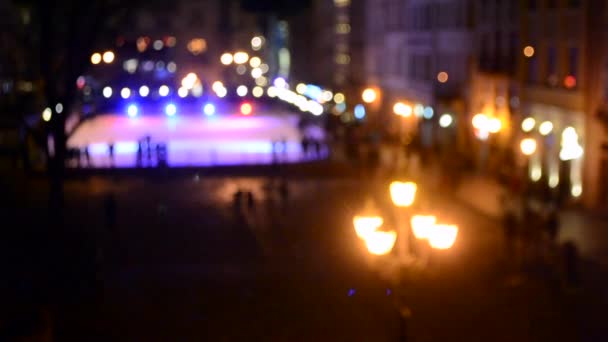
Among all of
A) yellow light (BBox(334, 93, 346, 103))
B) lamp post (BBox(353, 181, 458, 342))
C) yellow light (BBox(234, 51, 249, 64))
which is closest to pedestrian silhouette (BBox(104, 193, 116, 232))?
lamp post (BBox(353, 181, 458, 342))

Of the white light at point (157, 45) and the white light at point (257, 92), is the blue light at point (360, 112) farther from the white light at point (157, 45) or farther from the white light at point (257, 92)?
the white light at point (157, 45)

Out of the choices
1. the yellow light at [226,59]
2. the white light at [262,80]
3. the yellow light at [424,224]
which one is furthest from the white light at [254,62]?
the yellow light at [424,224]

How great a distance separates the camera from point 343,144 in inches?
1909

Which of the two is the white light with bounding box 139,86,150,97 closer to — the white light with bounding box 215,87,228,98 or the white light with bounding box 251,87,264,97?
the white light with bounding box 215,87,228,98

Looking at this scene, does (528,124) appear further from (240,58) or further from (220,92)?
(240,58)

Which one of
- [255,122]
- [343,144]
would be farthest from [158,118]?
[343,144]

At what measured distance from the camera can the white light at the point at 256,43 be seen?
10756 centimetres

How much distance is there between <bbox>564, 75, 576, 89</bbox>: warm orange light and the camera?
30.9 meters

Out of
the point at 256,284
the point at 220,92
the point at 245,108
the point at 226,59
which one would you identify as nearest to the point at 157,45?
the point at 220,92

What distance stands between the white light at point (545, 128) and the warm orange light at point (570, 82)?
1.68m

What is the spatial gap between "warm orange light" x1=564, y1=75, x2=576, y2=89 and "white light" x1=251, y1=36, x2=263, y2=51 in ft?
255

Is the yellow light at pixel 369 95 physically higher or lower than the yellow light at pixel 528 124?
higher

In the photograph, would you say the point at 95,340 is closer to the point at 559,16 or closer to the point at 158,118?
the point at 559,16

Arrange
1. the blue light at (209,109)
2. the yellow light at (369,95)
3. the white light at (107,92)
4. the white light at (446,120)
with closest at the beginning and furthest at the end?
1. the white light at (107,92)
2. the white light at (446,120)
3. the yellow light at (369,95)
4. the blue light at (209,109)
